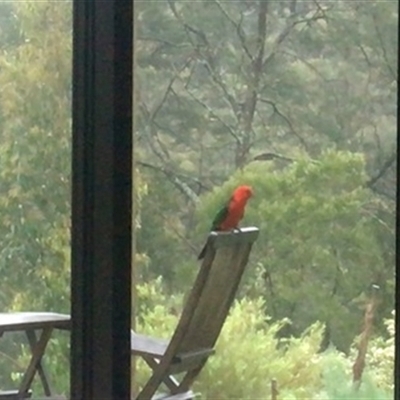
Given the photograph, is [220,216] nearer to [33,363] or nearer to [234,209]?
[234,209]

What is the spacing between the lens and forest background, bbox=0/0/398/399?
1.88 m

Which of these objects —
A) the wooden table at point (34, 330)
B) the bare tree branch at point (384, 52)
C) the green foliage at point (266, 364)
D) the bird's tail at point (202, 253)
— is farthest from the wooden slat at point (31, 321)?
the bare tree branch at point (384, 52)

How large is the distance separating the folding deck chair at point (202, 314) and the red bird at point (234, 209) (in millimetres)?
22

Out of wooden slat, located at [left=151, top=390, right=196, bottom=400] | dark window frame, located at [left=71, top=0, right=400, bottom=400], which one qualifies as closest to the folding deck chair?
wooden slat, located at [left=151, top=390, right=196, bottom=400]

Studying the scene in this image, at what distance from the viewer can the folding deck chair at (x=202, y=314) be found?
1.90 meters

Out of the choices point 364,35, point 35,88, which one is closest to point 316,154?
point 364,35

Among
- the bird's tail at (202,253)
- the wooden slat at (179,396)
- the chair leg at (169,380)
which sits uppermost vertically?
the bird's tail at (202,253)

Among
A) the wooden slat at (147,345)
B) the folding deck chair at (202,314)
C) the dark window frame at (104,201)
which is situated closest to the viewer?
the dark window frame at (104,201)

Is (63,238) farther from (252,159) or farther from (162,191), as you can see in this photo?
(252,159)

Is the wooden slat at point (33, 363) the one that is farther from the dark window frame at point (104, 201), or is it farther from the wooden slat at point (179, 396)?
the wooden slat at point (179, 396)

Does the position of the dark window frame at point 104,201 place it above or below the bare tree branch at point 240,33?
below

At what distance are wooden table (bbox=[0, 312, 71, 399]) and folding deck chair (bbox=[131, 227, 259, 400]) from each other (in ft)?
0.80

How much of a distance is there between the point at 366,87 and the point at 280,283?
1.56 feet

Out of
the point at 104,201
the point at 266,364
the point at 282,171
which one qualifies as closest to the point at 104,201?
the point at 104,201
